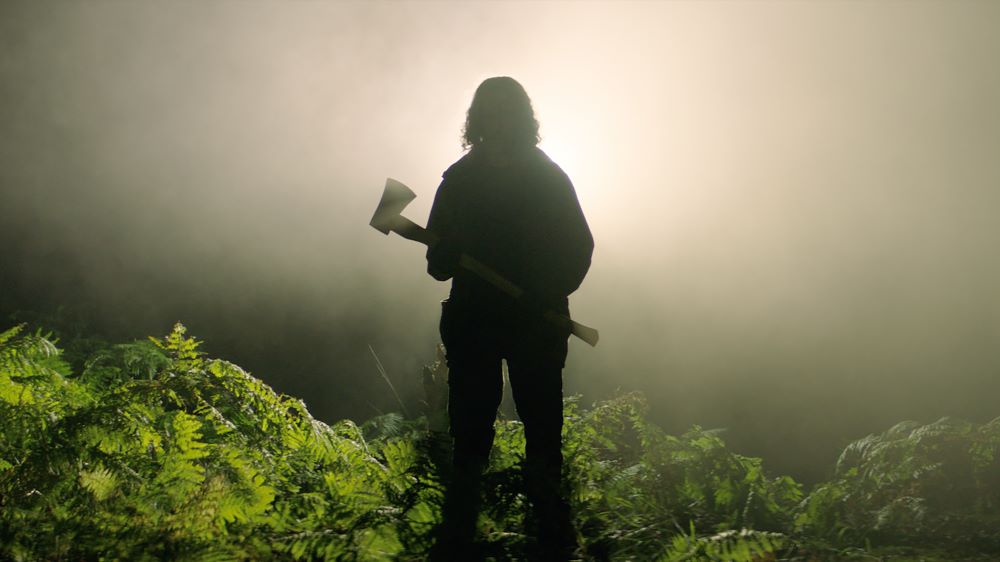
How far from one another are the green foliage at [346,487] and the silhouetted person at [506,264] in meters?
0.14

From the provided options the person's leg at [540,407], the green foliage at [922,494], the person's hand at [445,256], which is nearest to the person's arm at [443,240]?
the person's hand at [445,256]

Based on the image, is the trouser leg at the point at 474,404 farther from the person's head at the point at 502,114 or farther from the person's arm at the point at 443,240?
the person's head at the point at 502,114

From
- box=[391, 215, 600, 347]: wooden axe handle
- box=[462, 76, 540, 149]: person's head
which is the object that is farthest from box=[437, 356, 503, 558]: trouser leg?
box=[462, 76, 540, 149]: person's head

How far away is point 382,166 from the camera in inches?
328

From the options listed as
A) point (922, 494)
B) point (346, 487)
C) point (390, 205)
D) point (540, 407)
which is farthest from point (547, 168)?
point (922, 494)

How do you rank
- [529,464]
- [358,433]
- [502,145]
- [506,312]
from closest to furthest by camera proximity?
[529,464], [506,312], [502,145], [358,433]

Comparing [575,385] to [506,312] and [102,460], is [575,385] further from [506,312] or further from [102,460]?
[102,460]

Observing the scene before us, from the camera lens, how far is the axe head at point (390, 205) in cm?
153

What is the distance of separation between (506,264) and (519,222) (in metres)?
0.12

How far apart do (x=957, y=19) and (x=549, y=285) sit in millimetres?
9568

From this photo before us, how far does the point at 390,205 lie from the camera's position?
5.17 ft

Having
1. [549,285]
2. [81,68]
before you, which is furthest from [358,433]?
[81,68]

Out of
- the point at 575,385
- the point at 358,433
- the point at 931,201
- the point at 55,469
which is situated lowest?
the point at 55,469

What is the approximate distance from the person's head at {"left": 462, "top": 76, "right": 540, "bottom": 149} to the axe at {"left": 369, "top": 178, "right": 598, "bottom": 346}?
11.0 inches
